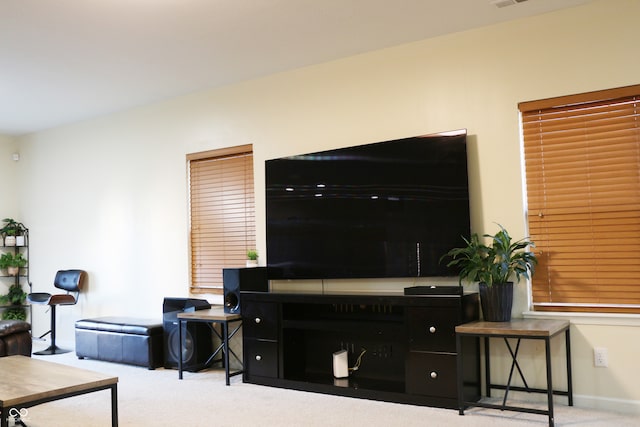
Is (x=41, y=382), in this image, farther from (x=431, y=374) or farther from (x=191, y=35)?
(x=191, y=35)

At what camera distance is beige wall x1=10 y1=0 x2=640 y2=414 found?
388cm

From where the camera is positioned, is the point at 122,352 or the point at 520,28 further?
the point at 122,352

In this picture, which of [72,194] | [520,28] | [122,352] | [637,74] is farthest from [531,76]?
[72,194]

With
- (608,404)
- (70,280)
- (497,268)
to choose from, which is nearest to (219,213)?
(70,280)

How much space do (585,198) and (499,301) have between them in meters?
0.88

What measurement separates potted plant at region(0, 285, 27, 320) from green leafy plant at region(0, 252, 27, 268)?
0.32 m

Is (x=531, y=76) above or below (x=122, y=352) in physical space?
above

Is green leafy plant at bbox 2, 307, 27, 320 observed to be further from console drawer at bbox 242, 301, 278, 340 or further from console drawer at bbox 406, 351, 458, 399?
console drawer at bbox 406, 351, 458, 399

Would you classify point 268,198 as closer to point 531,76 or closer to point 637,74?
point 531,76

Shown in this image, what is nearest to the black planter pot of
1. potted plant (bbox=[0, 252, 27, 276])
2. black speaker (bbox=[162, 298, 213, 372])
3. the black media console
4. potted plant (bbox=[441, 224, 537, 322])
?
potted plant (bbox=[441, 224, 537, 322])

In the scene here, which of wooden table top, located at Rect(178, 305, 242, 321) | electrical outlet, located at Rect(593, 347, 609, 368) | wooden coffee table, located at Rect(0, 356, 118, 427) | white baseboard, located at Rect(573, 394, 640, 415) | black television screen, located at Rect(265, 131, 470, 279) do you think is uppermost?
black television screen, located at Rect(265, 131, 470, 279)

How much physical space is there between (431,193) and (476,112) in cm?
66

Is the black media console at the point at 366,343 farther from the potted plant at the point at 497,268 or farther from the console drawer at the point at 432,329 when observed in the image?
the potted plant at the point at 497,268

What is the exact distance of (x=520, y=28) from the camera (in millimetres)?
4141
